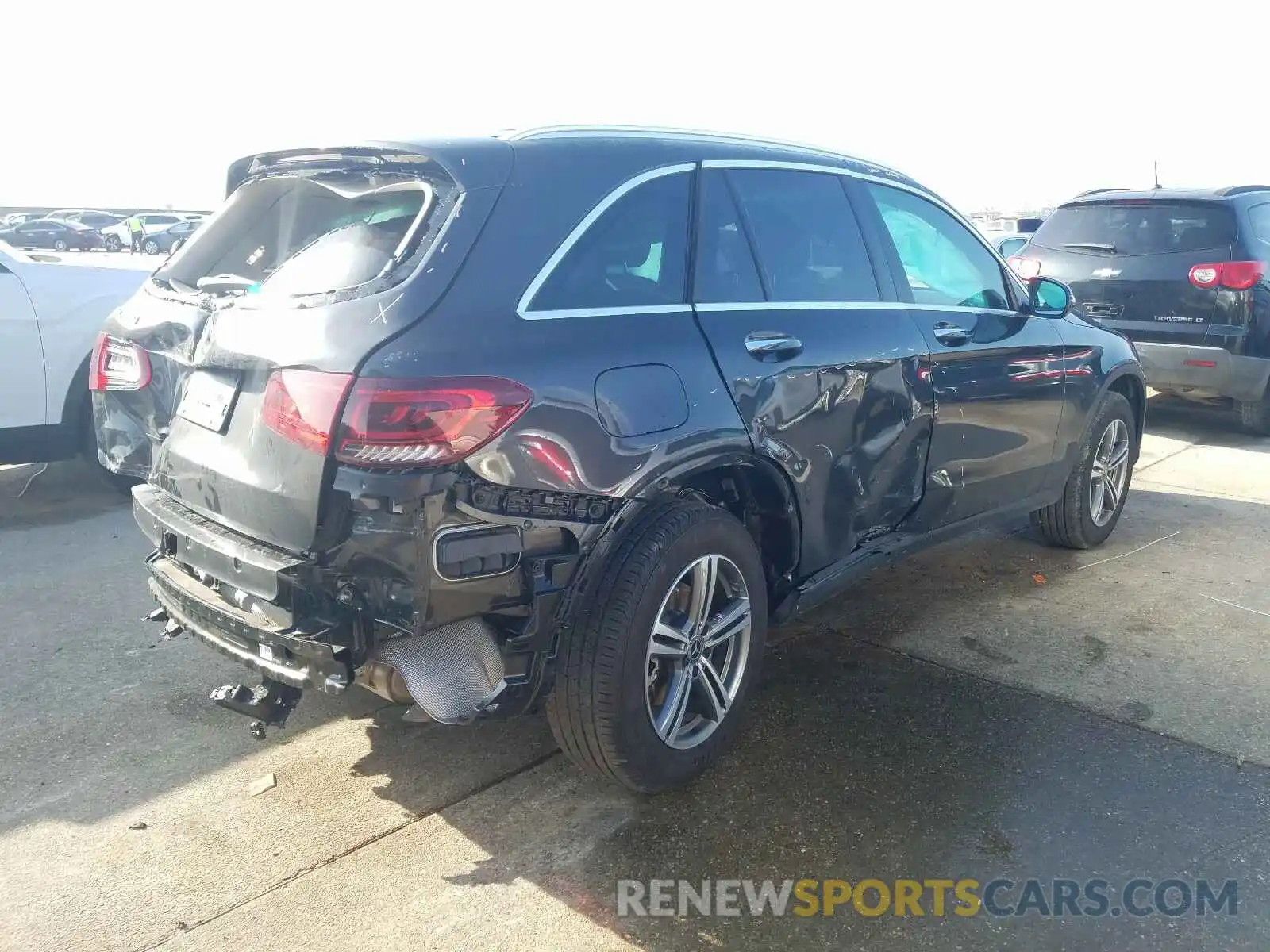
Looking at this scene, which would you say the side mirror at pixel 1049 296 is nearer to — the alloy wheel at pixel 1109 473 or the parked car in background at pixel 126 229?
the alloy wheel at pixel 1109 473

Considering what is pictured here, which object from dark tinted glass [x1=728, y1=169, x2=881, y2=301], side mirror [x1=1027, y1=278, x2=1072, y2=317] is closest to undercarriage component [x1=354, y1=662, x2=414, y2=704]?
dark tinted glass [x1=728, y1=169, x2=881, y2=301]

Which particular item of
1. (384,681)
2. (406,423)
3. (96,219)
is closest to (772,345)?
(406,423)

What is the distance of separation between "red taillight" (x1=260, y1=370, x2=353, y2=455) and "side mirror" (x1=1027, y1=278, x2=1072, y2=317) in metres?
3.23

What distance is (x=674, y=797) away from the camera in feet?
10.3

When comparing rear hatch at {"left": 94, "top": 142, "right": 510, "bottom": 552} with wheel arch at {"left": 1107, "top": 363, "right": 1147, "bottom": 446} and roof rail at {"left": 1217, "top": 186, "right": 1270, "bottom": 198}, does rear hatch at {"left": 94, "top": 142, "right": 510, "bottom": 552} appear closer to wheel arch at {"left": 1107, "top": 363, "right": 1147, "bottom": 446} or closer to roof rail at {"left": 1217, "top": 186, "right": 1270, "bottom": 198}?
wheel arch at {"left": 1107, "top": 363, "right": 1147, "bottom": 446}

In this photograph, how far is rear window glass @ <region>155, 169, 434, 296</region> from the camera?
276 centimetres

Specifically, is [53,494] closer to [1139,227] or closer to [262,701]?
[262,701]

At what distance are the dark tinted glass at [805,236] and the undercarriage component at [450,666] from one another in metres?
1.44

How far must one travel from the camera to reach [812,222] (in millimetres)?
3658

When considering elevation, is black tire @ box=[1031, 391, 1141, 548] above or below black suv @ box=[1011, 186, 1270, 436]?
below

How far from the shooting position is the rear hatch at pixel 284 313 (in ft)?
8.43

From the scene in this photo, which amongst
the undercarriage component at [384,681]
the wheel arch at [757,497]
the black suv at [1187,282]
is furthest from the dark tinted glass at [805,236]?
the black suv at [1187,282]

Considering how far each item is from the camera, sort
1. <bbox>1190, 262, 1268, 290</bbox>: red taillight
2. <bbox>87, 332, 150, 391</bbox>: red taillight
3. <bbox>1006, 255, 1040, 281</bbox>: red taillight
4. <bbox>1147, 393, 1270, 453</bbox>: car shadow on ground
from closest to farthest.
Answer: <bbox>87, 332, 150, 391</bbox>: red taillight < <bbox>1190, 262, 1268, 290</bbox>: red taillight < <bbox>1147, 393, 1270, 453</bbox>: car shadow on ground < <bbox>1006, 255, 1040, 281</bbox>: red taillight

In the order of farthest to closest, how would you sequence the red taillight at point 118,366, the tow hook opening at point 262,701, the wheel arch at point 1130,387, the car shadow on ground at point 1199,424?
the car shadow on ground at point 1199,424
the wheel arch at point 1130,387
the red taillight at point 118,366
the tow hook opening at point 262,701
